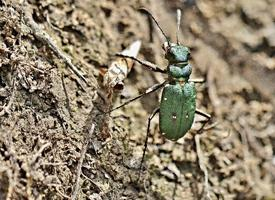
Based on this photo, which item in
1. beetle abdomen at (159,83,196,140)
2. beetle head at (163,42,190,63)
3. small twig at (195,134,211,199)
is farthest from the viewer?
small twig at (195,134,211,199)

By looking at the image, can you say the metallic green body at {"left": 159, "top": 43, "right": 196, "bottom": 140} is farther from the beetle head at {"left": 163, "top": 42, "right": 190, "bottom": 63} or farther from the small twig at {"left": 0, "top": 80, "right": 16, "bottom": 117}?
the small twig at {"left": 0, "top": 80, "right": 16, "bottom": 117}

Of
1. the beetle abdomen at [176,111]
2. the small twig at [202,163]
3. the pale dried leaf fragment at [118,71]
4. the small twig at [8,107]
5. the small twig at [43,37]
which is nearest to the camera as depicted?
the small twig at [8,107]

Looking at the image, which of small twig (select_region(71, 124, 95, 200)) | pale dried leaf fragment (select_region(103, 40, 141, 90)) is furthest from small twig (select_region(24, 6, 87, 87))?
small twig (select_region(71, 124, 95, 200))

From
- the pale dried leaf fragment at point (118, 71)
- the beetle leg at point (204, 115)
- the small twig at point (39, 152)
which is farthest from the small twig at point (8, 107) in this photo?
the beetle leg at point (204, 115)

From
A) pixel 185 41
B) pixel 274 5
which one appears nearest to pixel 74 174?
pixel 185 41

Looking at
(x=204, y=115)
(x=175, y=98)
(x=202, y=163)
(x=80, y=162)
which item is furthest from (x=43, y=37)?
(x=202, y=163)

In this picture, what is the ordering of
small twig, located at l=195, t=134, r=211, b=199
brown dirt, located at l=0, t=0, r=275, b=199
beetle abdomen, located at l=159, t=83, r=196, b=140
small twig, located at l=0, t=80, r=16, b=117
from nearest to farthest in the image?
1. small twig, located at l=0, t=80, r=16, b=117
2. brown dirt, located at l=0, t=0, r=275, b=199
3. beetle abdomen, located at l=159, t=83, r=196, b=140
4. small twig, located at l=195, t=134, r=211, b=199

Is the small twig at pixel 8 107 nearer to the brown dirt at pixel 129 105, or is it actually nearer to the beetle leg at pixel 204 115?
the brown dirt at pixel 129 105
